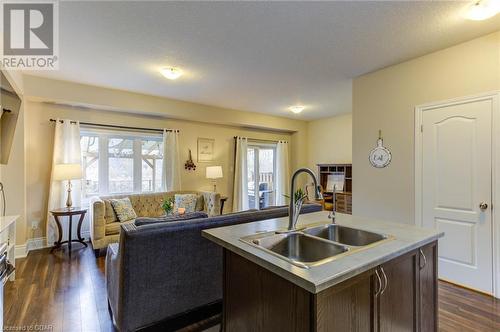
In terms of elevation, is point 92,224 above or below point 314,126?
below

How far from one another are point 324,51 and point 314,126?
4.22 m

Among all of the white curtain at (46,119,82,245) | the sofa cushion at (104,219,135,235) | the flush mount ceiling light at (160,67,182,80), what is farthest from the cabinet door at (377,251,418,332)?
the white curtain at (46,119,82,245)

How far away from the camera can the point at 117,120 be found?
4.76 metres

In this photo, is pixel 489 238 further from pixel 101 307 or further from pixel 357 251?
pixel 101 307

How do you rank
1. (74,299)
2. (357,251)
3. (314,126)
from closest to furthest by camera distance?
(357,251) → (74,299) → (314,126)

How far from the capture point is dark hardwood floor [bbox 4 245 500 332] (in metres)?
2.10

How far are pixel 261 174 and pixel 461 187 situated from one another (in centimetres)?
460

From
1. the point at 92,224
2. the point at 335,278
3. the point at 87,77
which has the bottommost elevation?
the point at 92,224

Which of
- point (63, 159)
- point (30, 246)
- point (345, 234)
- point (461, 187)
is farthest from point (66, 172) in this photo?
point (461, 187)

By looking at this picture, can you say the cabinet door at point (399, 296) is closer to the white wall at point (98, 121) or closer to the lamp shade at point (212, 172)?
the lamp shade at point (212, 172)

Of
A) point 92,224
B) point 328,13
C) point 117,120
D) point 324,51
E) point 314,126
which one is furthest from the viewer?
point 314,126

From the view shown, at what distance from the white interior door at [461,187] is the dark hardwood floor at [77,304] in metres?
0.28

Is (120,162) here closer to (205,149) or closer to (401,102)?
(205,149)

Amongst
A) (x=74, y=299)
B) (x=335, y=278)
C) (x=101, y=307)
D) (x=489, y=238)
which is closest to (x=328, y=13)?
(x=335, y=278)
